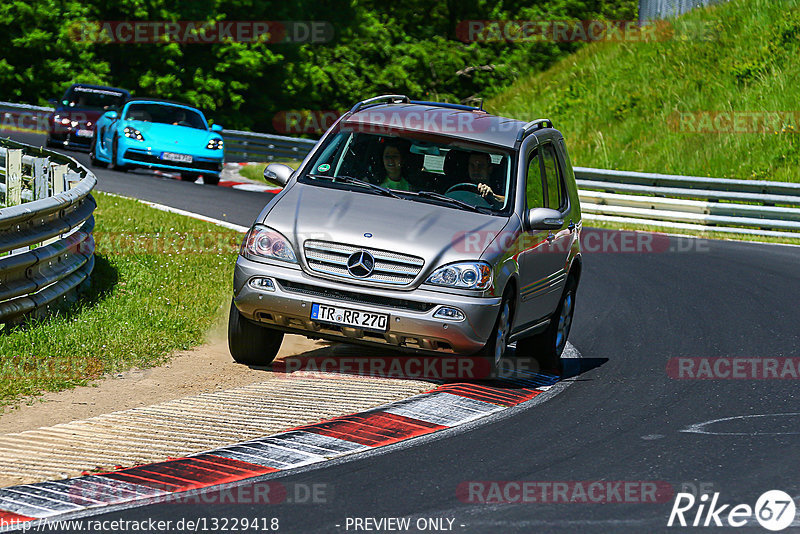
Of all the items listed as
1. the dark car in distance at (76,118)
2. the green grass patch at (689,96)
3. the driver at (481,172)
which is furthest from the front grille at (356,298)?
the dark car in distance at (76,118)

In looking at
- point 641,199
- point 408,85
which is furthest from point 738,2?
point 408,85

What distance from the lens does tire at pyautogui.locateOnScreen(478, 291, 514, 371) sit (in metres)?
8.79

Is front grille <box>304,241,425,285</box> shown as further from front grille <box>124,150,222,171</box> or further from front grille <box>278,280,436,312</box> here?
front grille <box>124,150,222,171</box>

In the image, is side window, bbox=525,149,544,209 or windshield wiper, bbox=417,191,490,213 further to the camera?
side window, bbox=525,149,544,209

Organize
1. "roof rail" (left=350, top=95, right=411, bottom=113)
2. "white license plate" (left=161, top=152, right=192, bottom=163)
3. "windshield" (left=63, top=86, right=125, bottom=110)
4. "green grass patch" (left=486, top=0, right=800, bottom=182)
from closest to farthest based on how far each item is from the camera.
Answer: "roof rail" (left=350, top=95, right=411, bottom=113)
"white license plate" (left=161, top=152, right=192, bottom=163)
"green grass patch" (left=486, top=0, right=800, bottom=182)
"windshield" (left=63, top=86, right=125, bottom=110)

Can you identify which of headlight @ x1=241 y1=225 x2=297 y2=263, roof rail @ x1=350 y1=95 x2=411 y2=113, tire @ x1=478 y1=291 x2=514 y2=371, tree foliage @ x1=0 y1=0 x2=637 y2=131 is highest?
tree foliage @ x1=0 y1=0 x2=637 y2=131

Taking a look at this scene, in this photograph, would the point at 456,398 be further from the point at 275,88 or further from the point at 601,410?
the point at 275,88

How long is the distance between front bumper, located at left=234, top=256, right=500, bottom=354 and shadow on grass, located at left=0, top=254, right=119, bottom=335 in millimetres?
2039

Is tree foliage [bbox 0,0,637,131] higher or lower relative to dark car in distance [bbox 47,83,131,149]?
higher

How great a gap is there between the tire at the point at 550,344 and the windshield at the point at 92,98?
21.3 metres

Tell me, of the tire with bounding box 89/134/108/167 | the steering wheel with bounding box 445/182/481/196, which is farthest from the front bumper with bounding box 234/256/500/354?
the tire with bounding box 89/134/108/167

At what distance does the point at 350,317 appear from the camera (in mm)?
8547

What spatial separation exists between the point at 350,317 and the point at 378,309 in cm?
20

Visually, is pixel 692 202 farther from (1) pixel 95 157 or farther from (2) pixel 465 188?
(2) pixel 465 188
